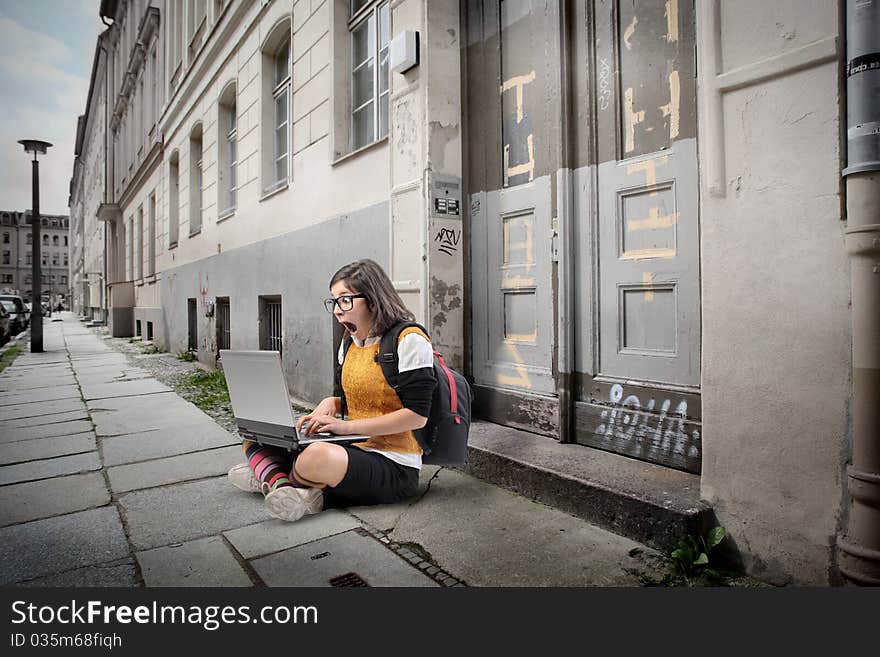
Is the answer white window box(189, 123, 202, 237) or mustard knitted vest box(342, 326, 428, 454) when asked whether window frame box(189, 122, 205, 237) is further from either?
mustard knitted vest box(342, 326, 428, 454)

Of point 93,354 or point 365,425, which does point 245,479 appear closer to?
point 365,425

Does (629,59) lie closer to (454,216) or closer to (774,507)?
(454,216)

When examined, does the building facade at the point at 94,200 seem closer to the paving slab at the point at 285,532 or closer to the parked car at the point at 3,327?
the parked car at the point at 3,327

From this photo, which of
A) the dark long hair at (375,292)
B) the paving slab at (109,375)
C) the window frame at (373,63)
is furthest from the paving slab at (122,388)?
the dark long hair at (375,292)

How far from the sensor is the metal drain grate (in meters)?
2.11

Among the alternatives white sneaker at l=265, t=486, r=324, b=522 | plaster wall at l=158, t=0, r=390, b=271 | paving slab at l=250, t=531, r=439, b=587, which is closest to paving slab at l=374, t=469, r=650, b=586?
paving slab at l=250, t=531, r=439, b=587

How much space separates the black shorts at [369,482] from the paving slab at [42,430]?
10.4ft

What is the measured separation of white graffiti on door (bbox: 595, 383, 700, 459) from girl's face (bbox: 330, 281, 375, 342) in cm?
142

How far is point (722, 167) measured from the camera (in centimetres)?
217

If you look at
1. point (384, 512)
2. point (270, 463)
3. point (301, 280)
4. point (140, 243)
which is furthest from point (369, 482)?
point (140, 243)

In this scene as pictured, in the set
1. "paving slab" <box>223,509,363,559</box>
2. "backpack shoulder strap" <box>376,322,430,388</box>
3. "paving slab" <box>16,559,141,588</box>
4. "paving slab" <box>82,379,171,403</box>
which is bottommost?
"paving slab" <box>16,559,141,588</box>

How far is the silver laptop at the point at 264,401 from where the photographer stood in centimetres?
264

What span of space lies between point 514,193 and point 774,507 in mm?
2446

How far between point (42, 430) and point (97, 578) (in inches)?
132
